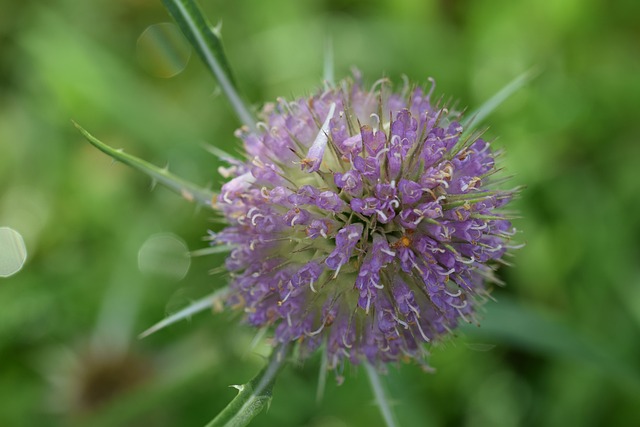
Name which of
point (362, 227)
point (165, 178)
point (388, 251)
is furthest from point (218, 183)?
point (388, 251)

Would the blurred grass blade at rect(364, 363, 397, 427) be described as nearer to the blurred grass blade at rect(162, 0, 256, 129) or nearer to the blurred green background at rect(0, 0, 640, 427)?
the blurred green background at rect(0, 0, 640, 427)

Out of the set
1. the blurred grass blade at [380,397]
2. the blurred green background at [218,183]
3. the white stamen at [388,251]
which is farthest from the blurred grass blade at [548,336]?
the white stamen at [388,251]

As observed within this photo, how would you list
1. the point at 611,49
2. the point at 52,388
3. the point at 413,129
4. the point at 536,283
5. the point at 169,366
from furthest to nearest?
the point at 611,49 < the point at 536,283 < the point at 52,388 < the point at 169,366 < the point at 413,129

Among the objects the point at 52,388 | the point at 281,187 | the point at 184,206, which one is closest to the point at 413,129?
the point at 281,187

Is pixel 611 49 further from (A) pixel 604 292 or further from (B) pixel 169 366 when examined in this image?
(B) pixel 169 366

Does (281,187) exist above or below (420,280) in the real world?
above

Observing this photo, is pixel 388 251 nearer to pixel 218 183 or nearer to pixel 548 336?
pixel 548 336
